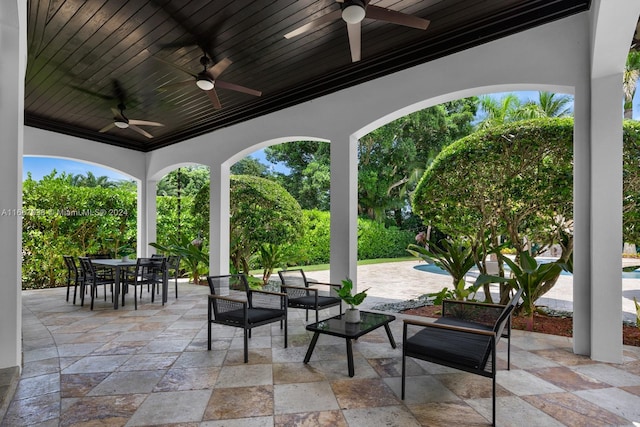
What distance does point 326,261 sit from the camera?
13.1 metres

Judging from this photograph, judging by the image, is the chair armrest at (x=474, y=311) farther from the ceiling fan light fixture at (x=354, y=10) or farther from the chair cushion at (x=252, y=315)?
the ceiling fan light fixture at (x=354, y=10)

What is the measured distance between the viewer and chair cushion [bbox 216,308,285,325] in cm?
344

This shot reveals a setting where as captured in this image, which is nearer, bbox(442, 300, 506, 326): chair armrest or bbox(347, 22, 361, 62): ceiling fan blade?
bbox(347, 22, 361, 62): ceiling fan blade

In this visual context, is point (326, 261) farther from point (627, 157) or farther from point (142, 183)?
point (627, 157)

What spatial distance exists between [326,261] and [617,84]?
1058 centimetres

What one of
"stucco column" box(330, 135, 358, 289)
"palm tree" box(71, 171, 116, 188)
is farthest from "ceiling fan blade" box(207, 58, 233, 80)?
"palm tree" box(71, 171, 116, 188)

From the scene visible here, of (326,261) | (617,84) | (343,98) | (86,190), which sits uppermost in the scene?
(343,98)

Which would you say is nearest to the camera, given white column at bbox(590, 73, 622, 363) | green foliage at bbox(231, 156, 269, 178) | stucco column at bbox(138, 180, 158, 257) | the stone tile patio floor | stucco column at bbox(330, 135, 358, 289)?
the stone tile patio floor

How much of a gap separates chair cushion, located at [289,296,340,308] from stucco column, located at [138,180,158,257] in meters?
5.88

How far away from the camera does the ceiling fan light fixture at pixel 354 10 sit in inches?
116

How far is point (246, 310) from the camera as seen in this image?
132 inches

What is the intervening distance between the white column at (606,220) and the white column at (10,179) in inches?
205

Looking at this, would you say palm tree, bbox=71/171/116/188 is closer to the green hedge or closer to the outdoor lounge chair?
the green hedge

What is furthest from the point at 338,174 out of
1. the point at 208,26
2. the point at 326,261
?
the point at 326,261
